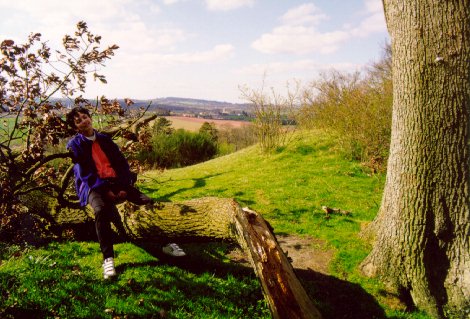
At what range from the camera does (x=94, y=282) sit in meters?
4.93

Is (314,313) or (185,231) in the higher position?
(185,231)

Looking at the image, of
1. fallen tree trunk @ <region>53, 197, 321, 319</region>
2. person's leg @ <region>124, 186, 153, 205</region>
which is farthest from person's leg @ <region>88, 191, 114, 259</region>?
fallen tree trunk @ <region>53, 197, 321, 319</region>

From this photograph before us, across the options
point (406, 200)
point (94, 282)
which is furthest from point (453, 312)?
point (94, 282)

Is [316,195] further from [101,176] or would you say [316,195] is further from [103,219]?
[103,219]

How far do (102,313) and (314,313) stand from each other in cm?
271

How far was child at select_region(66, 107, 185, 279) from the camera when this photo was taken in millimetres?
4809

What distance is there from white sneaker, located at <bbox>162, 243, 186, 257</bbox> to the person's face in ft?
8.16

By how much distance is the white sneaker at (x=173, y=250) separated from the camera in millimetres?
5921

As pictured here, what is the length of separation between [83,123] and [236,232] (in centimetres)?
302

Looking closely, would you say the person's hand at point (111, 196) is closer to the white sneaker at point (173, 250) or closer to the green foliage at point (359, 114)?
the white sneaker at point (173, 250)

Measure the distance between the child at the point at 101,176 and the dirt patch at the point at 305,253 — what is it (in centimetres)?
219

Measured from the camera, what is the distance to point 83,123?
5.33 metres

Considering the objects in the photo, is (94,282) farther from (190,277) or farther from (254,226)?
(254,226)

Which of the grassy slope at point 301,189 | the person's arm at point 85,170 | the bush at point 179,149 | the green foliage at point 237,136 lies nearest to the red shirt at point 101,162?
the person's arm at point 85,170
